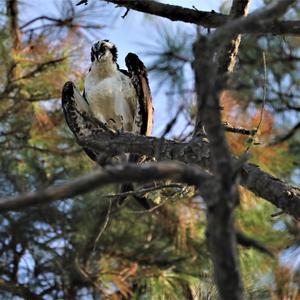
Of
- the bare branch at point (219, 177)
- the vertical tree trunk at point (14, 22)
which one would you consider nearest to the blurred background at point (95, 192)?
the vertical tree trunk at point (14, 22)

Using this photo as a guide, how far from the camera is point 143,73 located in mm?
4504

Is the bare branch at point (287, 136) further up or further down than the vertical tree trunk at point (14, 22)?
further down

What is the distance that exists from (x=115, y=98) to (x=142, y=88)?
0.54 ft

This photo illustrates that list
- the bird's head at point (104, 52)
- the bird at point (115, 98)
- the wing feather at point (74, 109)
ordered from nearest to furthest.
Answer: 1. the wing feather at point (74, 109)
2. the bird at point (115, 98)
3. the bird's head at point (104, 52)

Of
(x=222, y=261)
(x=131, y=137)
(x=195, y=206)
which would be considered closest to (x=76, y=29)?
(x=195, y=206)

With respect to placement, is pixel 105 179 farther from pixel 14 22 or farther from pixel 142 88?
pixel 14 22

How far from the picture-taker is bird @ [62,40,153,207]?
440 cm

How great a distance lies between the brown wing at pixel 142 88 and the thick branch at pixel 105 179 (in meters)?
2.92

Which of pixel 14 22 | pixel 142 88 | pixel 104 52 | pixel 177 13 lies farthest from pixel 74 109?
pixel 14 22

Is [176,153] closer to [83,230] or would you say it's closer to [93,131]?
[93,131]

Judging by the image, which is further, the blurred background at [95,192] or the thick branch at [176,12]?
the blurred background at [95,192]

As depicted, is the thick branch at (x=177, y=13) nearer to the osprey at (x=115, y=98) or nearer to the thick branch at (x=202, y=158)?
the thick branch at (x=202, y=158)

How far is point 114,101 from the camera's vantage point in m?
4.49

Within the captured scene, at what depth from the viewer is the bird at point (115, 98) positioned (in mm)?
4402
